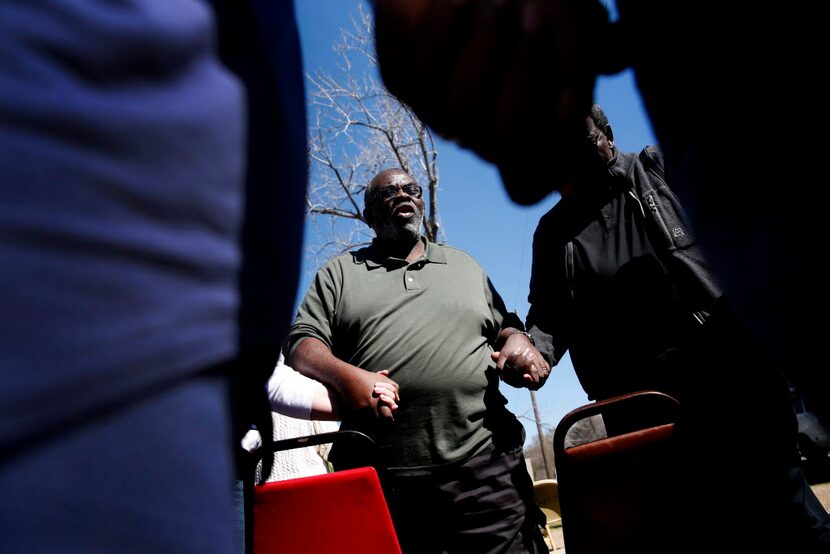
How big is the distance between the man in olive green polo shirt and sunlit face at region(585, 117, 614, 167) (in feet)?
2.84

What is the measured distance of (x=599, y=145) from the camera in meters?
2.56

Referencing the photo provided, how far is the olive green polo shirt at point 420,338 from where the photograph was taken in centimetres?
240

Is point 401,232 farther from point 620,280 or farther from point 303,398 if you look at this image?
point 620,280

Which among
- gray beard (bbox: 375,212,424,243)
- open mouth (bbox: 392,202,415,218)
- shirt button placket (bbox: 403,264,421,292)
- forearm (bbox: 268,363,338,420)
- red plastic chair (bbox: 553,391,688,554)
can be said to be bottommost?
red plastic chair (bbox: 553,391,688,554)

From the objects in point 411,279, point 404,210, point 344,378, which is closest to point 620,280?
point 411,279

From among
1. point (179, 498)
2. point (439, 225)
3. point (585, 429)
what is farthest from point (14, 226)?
point (439, 225)

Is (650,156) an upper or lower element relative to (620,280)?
upper

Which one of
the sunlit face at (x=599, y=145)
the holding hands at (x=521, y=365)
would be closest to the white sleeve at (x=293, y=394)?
the holding hands at (x=521, y=365)

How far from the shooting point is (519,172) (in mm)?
646

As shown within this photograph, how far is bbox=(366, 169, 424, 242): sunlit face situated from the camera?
3193 millimetres

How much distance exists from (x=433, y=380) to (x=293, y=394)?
62 cm

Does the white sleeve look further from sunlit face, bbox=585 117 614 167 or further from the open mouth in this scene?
sunlit face, bbox=585 117 614 167

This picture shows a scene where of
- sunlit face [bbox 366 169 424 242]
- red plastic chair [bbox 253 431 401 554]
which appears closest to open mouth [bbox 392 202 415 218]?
sunlit face [bbox 366 169 424 242]

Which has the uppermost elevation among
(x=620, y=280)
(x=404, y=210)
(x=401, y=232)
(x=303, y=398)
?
(x=404, y=210)
